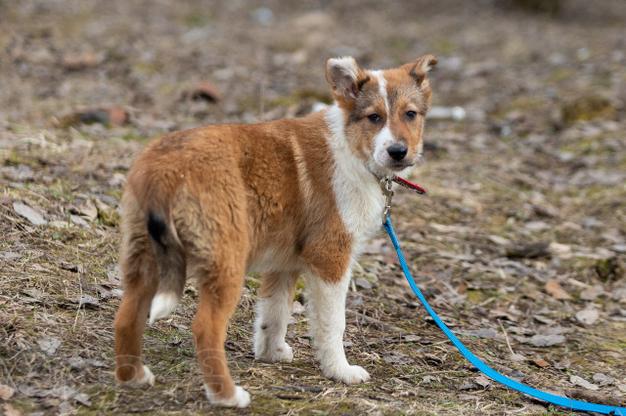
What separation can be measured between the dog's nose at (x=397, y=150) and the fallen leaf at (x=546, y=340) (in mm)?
2349

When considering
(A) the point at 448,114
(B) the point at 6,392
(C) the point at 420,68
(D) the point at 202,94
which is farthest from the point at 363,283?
(A) the point at 448,114

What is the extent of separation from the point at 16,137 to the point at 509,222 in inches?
223

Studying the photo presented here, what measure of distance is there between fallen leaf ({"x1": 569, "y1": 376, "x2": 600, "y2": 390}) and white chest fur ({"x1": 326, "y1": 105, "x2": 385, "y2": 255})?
1944 millimetres

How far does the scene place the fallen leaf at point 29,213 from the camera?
6605 mm

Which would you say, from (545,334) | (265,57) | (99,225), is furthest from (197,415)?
(265,57)

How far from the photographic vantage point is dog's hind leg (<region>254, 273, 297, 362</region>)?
5.71 meters

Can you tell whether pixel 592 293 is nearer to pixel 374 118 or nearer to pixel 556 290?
pixel 556 290

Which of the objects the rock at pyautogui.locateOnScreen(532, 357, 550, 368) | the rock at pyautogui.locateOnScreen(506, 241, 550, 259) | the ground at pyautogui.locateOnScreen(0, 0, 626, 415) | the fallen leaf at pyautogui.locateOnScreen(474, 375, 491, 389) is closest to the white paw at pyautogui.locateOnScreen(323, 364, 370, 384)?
the ground at pyautogui.locateOnScreen(0, 0, 626, 415)

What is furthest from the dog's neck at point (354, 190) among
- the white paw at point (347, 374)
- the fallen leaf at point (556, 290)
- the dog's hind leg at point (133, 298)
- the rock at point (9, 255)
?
the fallen leaf at point (556, 290)

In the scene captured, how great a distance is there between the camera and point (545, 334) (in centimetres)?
707

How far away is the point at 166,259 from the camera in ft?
14.8

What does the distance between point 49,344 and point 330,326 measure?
5.89 ft

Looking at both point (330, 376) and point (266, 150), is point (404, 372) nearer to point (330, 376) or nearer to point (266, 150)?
point (330, 376)

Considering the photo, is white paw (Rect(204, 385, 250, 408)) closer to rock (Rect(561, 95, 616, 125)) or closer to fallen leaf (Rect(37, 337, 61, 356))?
fallen leaf (Rect(37, 337, 61, 356))
